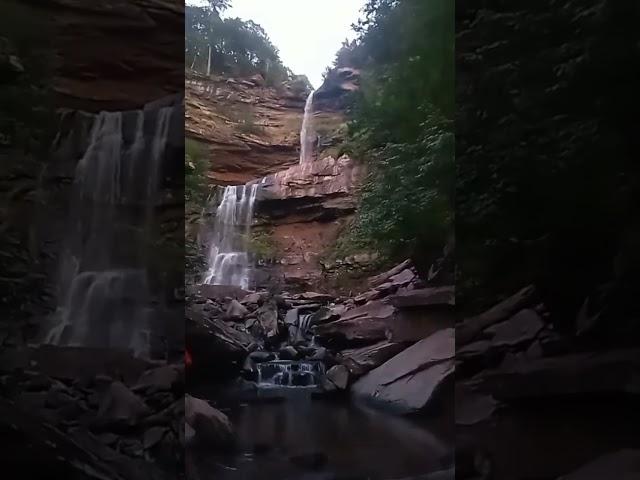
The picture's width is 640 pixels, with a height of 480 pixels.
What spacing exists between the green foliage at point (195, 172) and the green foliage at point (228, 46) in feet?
1.24

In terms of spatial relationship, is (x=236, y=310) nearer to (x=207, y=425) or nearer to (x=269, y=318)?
(x=269, y=318)

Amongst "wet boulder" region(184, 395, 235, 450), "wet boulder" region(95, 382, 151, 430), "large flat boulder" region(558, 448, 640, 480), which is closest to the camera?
"large flat boulder" region(558, 448, 640, 480)

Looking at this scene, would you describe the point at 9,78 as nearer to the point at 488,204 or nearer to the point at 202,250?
the point at 202,250

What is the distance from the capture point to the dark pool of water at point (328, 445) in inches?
111

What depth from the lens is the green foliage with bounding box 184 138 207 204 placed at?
2.90 meters

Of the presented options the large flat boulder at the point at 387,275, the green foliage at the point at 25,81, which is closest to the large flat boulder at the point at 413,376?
the large flat boulder at the point at 387,275

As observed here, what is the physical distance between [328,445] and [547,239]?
1.38m

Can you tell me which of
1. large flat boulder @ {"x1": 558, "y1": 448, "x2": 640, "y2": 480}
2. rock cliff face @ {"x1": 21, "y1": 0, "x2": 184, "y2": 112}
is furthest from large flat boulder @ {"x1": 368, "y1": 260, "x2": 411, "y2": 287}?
rock cliff face @ {"x1": 21, "y1": 0, "x2": 184, "y2": 112}

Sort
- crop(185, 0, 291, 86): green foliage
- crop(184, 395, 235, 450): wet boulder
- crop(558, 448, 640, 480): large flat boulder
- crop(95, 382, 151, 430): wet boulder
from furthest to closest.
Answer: crop(185, 0, 291, 86): green foliage → crop(184, 395, 235, 450): wet boulder → crop(95, 382, 151, 430): wet boulder → crop(558, 448, 640, 480): large flat boulder

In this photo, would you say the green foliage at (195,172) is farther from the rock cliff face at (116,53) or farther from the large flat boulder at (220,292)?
the large flat boulder at (220,292)

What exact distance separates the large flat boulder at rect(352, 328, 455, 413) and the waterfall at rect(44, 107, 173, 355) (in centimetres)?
107

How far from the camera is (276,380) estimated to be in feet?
9.59

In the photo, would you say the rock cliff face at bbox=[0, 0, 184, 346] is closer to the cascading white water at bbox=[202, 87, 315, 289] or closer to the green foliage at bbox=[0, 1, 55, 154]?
the green foliage at bbox=[0, 1, 55, 154]

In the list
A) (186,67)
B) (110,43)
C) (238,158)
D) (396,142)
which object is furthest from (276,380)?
(110,43)
